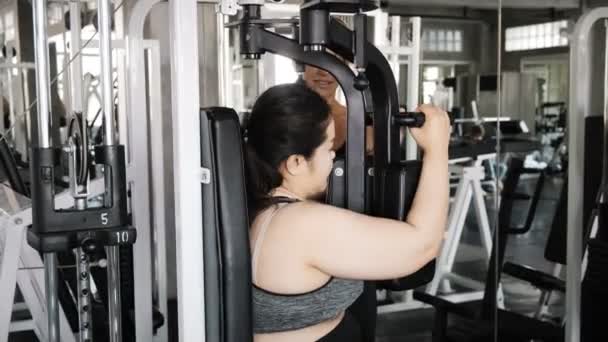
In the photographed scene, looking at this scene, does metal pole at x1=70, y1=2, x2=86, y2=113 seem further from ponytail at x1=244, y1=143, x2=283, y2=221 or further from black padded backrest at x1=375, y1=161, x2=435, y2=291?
black padded backrest at x1=375, y1=161, x2=435, y2=291

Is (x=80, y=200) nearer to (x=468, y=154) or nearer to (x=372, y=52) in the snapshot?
(x=372, y=52)

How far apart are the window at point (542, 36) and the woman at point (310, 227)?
5.23 feet

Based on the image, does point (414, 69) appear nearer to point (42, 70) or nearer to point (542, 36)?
point (542, 36)

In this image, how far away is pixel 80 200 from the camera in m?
1.42

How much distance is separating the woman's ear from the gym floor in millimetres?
1742

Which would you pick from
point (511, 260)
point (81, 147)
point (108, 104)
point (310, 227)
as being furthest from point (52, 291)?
point (511, 260)

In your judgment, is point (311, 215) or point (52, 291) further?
point (52, 291)

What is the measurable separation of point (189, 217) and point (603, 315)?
1959mm

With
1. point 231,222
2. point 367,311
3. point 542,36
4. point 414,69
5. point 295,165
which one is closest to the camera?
point 231,222

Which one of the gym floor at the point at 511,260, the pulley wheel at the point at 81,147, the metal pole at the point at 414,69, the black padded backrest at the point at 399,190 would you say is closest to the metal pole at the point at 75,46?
the pulley wheel at the point at 81,147

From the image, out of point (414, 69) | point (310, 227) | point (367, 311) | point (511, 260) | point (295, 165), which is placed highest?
point (414, 69)

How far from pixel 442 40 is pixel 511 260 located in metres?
1.07

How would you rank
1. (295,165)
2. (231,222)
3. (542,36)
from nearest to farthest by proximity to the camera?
1. (231,222)
2. (295,165)
3. (542,36)

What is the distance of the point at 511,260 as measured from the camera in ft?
9.95
